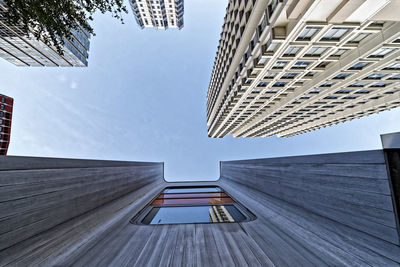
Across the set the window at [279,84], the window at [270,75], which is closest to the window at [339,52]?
the window at [270,75]

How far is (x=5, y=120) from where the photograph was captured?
55.6 m

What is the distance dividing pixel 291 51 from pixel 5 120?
89.1 m

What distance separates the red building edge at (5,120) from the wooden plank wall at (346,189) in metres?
87.3

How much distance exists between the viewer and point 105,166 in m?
12.1

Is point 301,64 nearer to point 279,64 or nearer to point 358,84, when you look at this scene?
point 279,64

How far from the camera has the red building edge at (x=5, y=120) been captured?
54.2 metres

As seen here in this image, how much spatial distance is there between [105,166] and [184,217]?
7291mm

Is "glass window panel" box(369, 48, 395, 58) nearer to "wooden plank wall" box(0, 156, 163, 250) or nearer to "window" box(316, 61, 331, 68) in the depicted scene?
"window" box(316, 61, 331, 68)

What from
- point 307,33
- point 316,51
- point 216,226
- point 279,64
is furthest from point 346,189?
point 279,64

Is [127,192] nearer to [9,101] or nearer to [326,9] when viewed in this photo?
[326,9]

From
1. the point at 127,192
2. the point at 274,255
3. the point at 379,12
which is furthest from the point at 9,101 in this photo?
the point at 379,12

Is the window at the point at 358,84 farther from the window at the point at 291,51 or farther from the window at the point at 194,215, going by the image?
the window at the point at 194,215

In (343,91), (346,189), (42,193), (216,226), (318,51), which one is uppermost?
(318,51)

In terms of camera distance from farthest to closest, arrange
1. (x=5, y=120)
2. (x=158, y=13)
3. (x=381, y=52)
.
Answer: (x=158, y=13), (x=5, y=120), (x=381, y=52)
